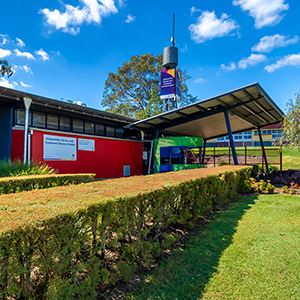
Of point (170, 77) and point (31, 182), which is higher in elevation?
point (170, 77)

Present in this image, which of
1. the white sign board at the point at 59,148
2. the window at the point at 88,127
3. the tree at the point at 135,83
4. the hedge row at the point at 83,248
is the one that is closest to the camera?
the hedge row at the point at 83,248

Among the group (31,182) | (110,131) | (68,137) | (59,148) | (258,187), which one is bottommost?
(258,187)

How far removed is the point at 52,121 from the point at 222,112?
10.8m

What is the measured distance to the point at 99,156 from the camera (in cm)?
1494

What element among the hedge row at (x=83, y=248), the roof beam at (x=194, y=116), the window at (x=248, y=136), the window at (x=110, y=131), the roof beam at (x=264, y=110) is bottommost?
the hedge row at (x=83, y=248)

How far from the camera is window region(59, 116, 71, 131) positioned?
43.3 feet

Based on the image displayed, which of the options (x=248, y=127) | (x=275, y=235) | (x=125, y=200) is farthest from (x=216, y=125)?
(x=125, y=200)

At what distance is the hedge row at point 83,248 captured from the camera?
1844mm

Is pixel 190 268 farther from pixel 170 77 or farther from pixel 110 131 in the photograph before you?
pixel 170 77

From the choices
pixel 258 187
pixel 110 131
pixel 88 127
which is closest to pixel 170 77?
pixel 110 131

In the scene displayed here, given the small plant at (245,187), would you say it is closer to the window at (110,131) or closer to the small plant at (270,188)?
the small plant at (270,188)

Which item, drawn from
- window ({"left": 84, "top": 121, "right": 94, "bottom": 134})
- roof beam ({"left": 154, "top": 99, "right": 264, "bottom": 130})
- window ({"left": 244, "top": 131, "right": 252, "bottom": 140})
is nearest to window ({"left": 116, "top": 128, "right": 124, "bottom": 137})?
window ({"left": 84, "top": 121, "right": 94, "bottom": 134})

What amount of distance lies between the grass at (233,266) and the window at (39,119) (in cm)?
1055

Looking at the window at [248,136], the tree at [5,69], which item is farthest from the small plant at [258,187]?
the window at [248,136]
